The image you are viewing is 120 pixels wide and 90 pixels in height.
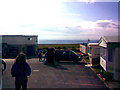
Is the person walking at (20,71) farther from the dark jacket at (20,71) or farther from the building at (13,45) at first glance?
the building at (13,45)

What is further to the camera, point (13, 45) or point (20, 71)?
point (13, 45)

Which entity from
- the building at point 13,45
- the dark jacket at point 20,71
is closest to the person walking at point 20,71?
the dark jacket at point 20,71

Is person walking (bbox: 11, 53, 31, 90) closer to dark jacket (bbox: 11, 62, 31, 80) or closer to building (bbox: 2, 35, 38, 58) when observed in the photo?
dark jacket (bbox: 11, 62, 31, 80)

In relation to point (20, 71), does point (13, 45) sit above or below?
above

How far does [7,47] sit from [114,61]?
71.6 feet

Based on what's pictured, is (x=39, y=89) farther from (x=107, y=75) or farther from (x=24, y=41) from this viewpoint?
(x=24, y=41)

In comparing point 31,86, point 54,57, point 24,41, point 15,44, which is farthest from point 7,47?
point 31,86

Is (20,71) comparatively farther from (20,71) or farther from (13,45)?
(13,45)

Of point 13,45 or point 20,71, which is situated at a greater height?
point 13,45

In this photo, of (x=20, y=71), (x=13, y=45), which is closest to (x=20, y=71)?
(x=20, y=71)

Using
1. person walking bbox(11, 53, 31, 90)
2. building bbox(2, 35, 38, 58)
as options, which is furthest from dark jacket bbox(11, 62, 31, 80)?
building bbox(2, 35, 38, 58)

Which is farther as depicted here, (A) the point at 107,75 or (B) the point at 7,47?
(B) the point at 7,47

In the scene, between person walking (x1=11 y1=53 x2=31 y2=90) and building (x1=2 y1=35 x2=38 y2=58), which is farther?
A: building (x1=2 y1=35 x2=38 y2=58)

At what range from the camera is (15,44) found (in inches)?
1109
